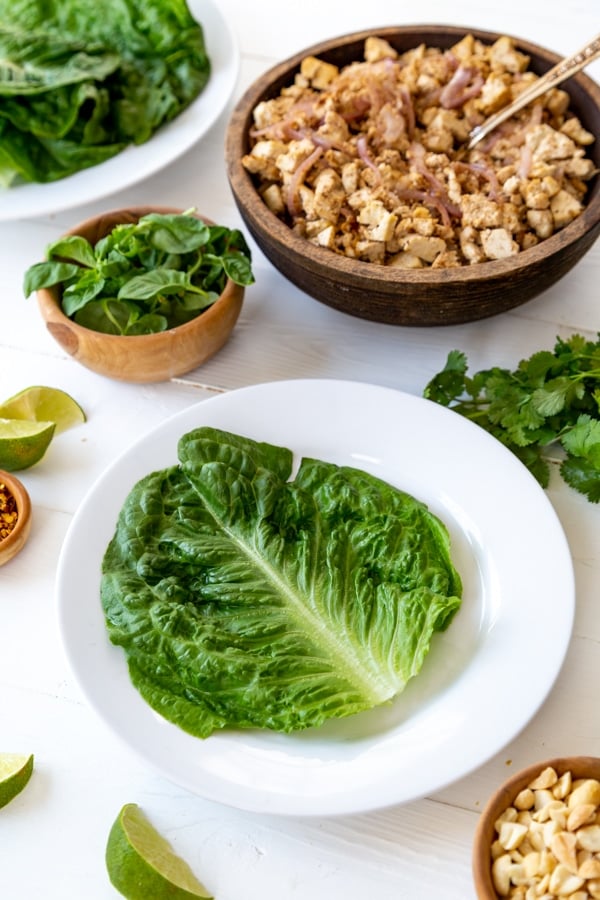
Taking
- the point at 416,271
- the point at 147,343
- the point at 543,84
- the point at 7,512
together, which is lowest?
the point at 7,512

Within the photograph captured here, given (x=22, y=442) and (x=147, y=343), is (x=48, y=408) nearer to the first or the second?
(x=22, y=442)

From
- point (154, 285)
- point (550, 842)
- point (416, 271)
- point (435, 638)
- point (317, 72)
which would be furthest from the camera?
point (317, 72)

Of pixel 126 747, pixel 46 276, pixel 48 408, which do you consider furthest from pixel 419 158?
pixel 126 747

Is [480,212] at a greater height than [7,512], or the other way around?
[480,212]

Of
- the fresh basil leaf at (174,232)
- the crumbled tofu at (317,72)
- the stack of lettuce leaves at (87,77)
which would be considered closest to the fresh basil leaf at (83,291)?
the fresh basil leaf at (174,232)

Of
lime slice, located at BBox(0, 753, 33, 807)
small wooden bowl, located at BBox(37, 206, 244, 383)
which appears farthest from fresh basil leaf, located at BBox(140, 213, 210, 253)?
lime slice, located at BBox(0, 753, 33, 807)

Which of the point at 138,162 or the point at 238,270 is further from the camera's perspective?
the point at 138,162

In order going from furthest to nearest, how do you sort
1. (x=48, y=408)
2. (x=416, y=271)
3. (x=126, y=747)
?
(x=48, y=408)
(x=416, y=271)
(x=126, y=747)

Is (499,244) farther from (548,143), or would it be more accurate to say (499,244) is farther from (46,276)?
(46,276)
